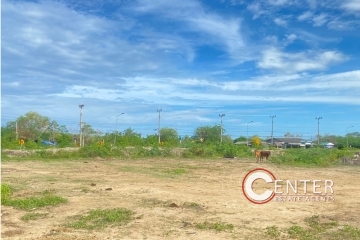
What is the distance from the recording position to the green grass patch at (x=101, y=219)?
244 inches

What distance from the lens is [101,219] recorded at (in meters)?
6.54

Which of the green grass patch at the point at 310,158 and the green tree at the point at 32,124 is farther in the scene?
the green tree at the point at 32,124

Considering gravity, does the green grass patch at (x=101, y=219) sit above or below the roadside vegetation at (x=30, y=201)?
below

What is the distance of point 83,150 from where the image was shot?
22.2m

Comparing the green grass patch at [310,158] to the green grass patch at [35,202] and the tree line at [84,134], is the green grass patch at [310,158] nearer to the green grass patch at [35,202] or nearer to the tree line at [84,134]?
the tree line at [84,134]

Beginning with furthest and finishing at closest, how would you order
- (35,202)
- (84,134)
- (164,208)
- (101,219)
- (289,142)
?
(289,142) < (84,134) < (35,202) < (164,208) < (101,219)

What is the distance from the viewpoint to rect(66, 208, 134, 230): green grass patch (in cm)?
619

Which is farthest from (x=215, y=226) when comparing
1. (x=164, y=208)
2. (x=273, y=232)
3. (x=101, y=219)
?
(x=101, y=219)

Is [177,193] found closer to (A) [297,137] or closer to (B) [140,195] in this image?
(B) [140,195]

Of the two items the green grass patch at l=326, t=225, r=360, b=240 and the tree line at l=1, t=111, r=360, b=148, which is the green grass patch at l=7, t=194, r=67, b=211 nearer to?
the green grass patch at l=326, t=225, r=360, b=240

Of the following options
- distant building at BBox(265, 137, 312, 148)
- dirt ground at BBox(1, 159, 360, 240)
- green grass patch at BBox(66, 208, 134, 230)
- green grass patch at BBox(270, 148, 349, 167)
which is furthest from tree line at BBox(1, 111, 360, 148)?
green grass patch at BBox(66, 208, 134, 230)

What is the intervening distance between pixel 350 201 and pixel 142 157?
15.6m

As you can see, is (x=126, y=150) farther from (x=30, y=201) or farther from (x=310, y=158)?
(x=30, y=201)

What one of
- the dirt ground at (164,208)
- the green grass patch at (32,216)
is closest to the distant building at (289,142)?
the dirt ground at (164,208)
